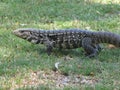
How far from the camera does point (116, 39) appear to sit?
1023cm

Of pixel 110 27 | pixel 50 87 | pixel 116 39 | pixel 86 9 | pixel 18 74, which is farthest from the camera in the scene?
pixel 86 9

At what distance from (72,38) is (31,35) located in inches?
Result: 35.8

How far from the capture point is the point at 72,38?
34.1ft

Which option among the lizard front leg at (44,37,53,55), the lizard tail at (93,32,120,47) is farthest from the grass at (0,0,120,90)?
the lizard tail at (93,32,120,47)

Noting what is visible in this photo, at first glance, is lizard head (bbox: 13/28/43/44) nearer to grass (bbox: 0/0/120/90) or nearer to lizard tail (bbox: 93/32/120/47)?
grass (bbox: 0/0/120/90)

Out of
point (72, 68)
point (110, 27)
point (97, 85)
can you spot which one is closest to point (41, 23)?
point (110, 27)

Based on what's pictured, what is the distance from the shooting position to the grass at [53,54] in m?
8.47

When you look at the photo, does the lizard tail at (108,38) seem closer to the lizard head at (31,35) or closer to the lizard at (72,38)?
the lizard at (72,38)

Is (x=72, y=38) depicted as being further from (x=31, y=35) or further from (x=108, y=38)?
(x=31, y=35)

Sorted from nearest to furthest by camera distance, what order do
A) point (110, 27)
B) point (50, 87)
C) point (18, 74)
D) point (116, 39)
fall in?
point (50, 87) < point (18, 74) < point (116, 39) < point (110, 27)

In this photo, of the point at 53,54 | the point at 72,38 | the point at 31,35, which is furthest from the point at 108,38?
the point at 31,35

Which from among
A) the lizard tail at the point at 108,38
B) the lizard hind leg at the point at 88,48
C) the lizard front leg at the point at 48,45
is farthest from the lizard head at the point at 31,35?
the lizard tail at the point at 108,38

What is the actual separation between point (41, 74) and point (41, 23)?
13.9 ft

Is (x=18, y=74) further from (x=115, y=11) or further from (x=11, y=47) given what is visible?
(x=115, y=11)
